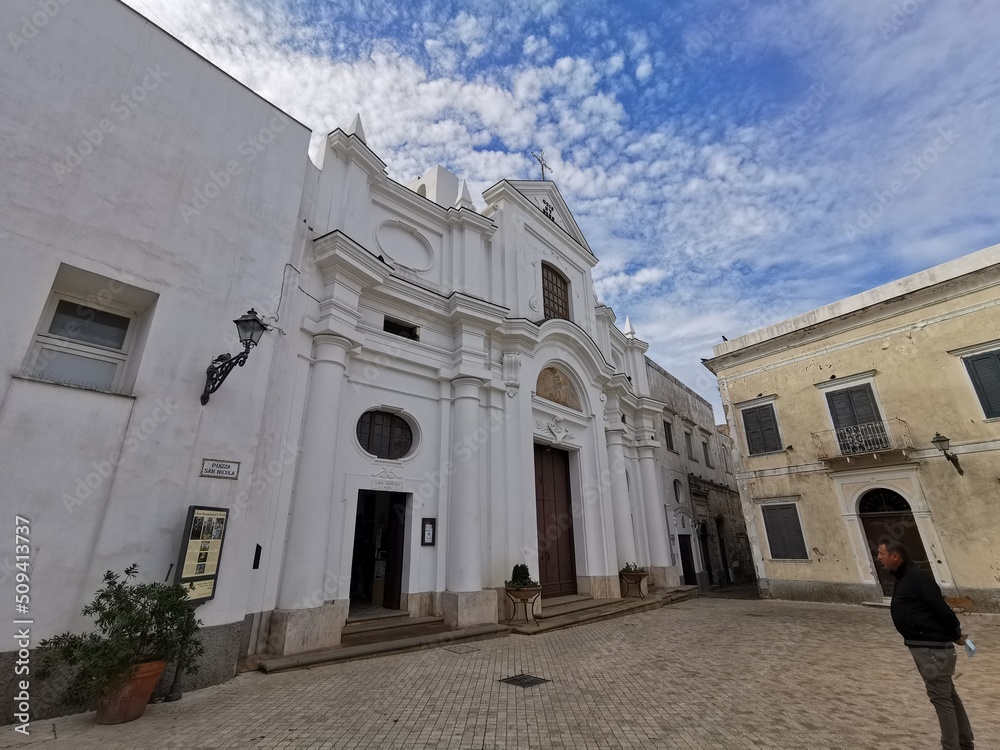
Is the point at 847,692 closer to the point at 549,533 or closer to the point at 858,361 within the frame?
the point at 549,533

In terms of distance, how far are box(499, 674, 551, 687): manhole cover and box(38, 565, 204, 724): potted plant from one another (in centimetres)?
374

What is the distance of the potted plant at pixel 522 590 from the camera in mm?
9844

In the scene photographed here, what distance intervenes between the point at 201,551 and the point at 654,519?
14934mm

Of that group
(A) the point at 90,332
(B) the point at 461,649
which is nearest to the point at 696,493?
(B) the point at 461,649

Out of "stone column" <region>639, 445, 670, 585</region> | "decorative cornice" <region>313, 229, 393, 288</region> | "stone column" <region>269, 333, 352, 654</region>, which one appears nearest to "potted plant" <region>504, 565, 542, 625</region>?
"stone column" <region>269, 333, 352, 654</region>

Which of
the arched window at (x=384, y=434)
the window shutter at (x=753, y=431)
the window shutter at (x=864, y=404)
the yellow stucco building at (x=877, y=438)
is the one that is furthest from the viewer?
the window shutter at (x=753, y=431)

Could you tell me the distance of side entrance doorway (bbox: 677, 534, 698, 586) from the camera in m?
19.4

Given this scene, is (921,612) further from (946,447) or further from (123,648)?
(946,447)

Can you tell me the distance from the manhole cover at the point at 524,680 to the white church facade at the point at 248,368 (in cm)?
326

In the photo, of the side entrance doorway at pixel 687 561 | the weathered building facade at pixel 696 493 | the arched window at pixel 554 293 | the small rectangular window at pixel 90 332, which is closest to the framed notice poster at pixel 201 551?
the small rectangular window at pixel 90 332

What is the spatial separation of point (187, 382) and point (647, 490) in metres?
15.6

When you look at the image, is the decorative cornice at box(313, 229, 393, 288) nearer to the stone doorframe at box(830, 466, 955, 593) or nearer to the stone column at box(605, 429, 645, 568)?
the stone column at box(605, 429, 645, 568)

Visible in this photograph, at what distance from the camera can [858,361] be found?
45.6 ft

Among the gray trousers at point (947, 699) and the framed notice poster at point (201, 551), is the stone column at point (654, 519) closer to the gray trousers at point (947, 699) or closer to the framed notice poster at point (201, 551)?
the gray trousers at point (947, 699)
